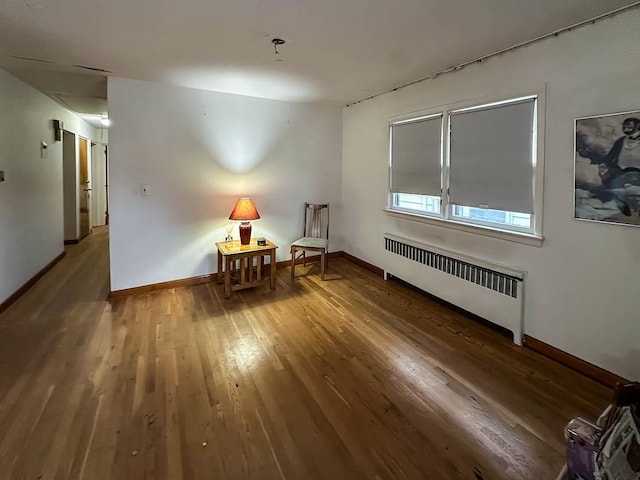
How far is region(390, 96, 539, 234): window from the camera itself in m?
2.80

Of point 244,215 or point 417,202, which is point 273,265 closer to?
point 244,215

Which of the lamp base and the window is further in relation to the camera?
the lamp base

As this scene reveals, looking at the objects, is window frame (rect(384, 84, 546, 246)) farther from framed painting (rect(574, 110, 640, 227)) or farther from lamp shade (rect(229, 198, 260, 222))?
lamp shade (rect(229, 198, 260, 222))

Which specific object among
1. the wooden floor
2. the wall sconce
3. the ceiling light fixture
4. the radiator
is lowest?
the wooden floor

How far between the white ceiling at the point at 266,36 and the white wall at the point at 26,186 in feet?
1.58

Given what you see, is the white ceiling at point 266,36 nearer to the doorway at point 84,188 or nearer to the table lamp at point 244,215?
the table lamp at point 244,215

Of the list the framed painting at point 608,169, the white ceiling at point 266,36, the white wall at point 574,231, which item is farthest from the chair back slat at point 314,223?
the framed painting at point 608,169

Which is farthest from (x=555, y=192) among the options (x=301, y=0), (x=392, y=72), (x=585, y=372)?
(x=301, y=0)

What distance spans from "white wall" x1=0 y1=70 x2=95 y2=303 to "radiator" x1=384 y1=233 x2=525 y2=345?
13.6 ft

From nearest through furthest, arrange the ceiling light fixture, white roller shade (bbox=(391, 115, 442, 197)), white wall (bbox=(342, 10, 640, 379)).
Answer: white wall (bbox=(342, 10, 640, 379)), the ceiling light fixture, white roller shade (bbox=(391, 115, 442, 197))

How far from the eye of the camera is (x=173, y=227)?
4195mm

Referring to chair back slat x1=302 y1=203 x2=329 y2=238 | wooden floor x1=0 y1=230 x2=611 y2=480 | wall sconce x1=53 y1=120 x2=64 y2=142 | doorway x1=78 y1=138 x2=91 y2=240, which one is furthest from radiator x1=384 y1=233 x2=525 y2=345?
doorway x1=78 y1=138 x2=91 y2=240

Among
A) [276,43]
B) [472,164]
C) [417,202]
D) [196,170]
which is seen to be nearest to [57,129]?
[196,170]

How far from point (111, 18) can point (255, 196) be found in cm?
263
